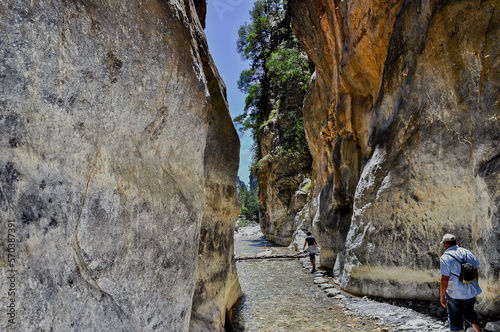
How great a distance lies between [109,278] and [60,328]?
58 centimetres

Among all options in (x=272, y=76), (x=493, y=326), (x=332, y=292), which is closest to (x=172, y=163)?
(x=493, y=326)

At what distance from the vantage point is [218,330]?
5.72m

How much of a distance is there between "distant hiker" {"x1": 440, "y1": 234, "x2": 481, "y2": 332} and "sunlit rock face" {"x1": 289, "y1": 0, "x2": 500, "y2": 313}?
892 millimetres

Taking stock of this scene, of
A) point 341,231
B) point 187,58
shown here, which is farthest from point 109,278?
point 341,231

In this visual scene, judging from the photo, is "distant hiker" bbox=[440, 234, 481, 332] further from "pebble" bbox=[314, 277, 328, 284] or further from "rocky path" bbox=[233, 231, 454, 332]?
"pebble" bbox=[314, 277, 328, 284]

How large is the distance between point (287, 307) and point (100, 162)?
6687 millimetres

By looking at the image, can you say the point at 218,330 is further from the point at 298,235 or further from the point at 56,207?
the point at 298,235

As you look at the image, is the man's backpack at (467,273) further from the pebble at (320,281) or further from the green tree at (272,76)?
the green tree at (272,76)

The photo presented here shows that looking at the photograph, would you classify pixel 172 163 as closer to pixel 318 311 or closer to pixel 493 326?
pixel 493 326

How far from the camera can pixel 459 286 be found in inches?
172

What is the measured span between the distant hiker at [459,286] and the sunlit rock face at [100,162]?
12.4ft

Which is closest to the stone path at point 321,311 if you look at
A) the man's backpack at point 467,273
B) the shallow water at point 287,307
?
the shallow water at point 287,307

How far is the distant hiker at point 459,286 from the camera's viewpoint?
14.2 feet

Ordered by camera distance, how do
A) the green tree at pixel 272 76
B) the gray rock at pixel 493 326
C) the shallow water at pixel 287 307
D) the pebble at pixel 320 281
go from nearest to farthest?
the gray rock at pixel 493 326 → the shallow water at pixel 287 307 → the pebble at pixel 320 281 → the green tree at pixel 272 76
